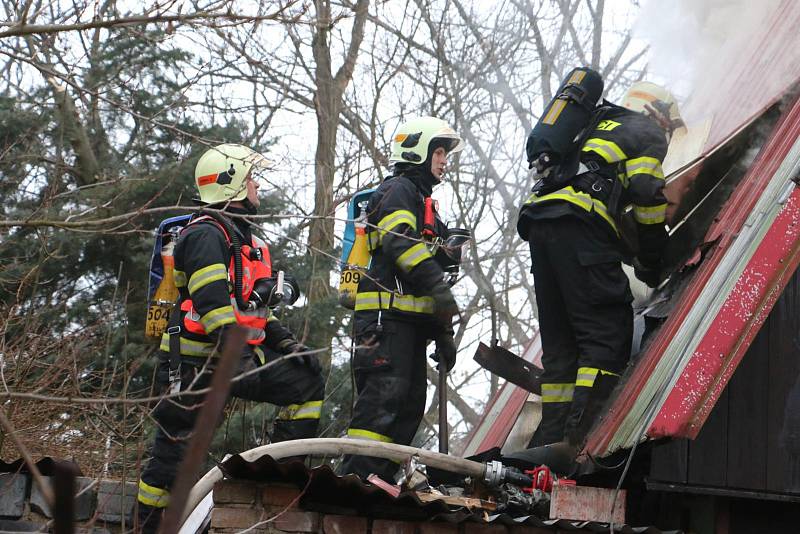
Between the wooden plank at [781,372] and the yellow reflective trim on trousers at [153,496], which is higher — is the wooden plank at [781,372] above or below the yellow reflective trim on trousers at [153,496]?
above

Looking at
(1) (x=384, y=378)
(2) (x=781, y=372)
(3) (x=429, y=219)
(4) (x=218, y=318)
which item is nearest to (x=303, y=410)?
(1) (x=384, y=378)

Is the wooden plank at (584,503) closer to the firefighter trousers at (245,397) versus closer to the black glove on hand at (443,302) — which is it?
the black glove on hand at (443,302)

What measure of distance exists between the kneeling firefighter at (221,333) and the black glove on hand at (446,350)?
79cm

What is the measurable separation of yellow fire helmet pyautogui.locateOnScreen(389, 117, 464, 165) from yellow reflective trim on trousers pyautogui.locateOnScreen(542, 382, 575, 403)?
5.57 ft

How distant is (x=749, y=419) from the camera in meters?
5.53

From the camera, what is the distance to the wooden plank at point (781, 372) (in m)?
5.49

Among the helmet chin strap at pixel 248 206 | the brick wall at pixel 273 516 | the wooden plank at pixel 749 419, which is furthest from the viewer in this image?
the helmet chin strap at pixel 248 206

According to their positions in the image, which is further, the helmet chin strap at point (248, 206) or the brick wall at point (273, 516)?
the helmet chin strap at point (248, 206)

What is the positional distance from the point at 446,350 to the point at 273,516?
2539mm

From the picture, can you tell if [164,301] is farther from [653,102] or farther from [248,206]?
[653,102]

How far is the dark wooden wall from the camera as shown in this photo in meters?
5.40

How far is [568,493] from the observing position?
5211 millimetres

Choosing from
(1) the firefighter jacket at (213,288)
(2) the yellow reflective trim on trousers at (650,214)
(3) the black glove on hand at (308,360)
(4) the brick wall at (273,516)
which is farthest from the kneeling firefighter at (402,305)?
(4) the brick wall at (273,516)

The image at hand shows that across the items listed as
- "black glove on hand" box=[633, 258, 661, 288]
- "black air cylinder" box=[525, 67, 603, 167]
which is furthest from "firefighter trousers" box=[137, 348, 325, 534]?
"black glove on hand" box=[633, 258, 661, 288]
